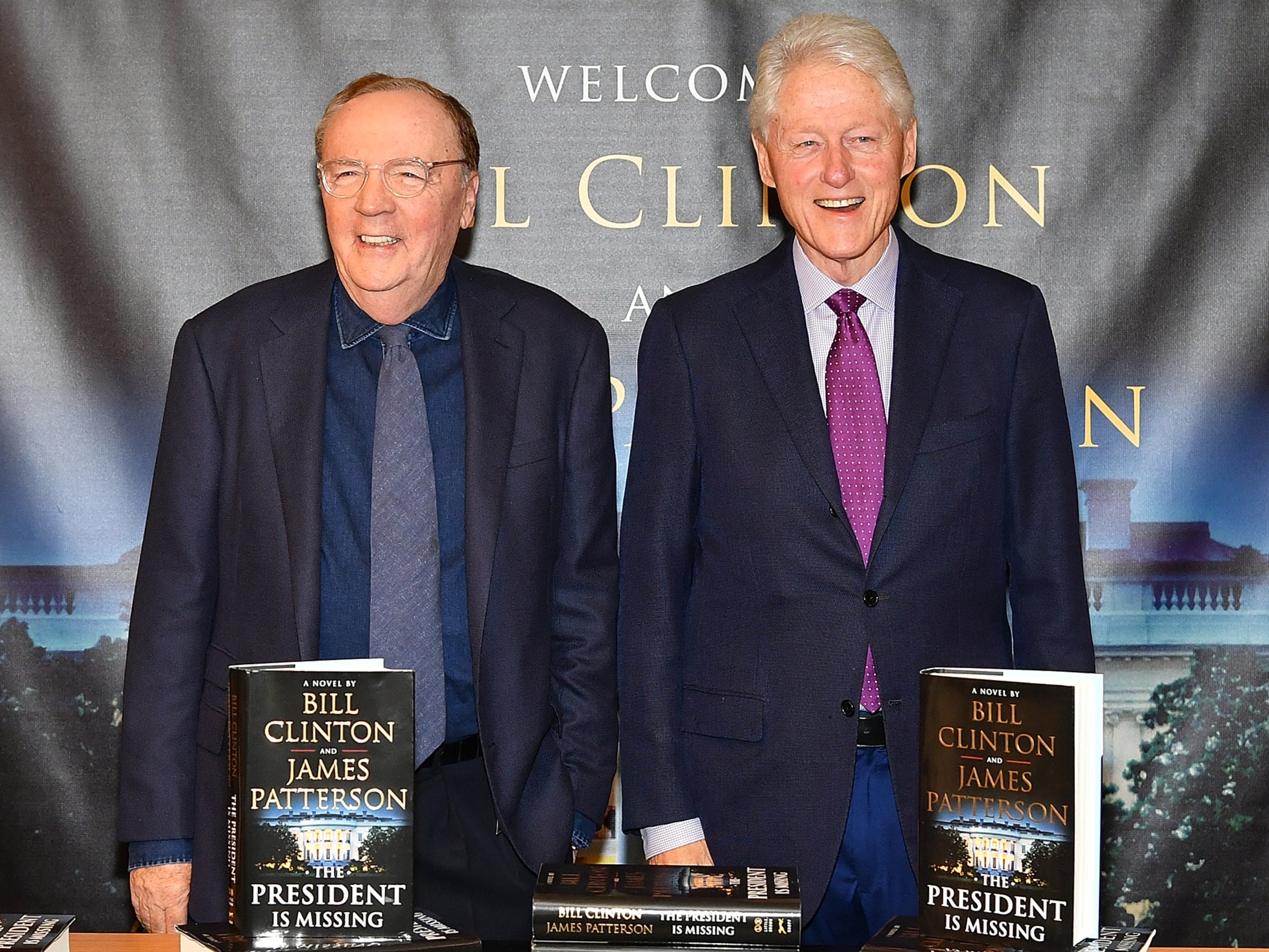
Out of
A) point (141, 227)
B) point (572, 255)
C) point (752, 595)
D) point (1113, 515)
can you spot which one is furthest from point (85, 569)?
point (1113, 515)

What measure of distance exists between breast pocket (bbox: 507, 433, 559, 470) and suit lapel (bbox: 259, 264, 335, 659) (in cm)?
29

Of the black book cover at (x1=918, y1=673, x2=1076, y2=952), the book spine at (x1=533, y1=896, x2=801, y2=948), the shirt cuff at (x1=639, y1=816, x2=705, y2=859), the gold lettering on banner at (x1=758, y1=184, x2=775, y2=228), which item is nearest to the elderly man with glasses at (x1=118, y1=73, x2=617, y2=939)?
the shirt cuff at (x1=639, y1=816, x2=705, y2=859)

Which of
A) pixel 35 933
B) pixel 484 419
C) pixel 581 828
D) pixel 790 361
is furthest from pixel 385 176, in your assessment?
pixel 35 933

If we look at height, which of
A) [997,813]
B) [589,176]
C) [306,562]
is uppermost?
[589,176]

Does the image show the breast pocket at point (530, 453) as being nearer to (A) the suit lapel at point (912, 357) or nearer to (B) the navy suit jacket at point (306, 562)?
(B) the navy suit jacket at point (306, 562)

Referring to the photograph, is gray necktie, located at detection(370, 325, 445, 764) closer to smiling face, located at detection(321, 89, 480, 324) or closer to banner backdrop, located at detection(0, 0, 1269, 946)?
smiling face, located at detection(321, 89, 480, 324)

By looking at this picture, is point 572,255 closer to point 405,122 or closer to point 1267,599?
point 405,122

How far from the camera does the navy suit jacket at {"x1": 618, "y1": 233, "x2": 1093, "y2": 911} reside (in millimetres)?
2172

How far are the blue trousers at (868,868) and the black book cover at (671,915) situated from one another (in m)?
0.52

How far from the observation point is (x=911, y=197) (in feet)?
10.6

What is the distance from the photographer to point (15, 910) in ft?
10.6

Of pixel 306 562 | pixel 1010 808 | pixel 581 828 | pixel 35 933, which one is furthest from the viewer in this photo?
pixel 581 828

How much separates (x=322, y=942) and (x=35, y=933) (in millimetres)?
358

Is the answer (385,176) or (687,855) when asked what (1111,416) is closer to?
(687,855)
